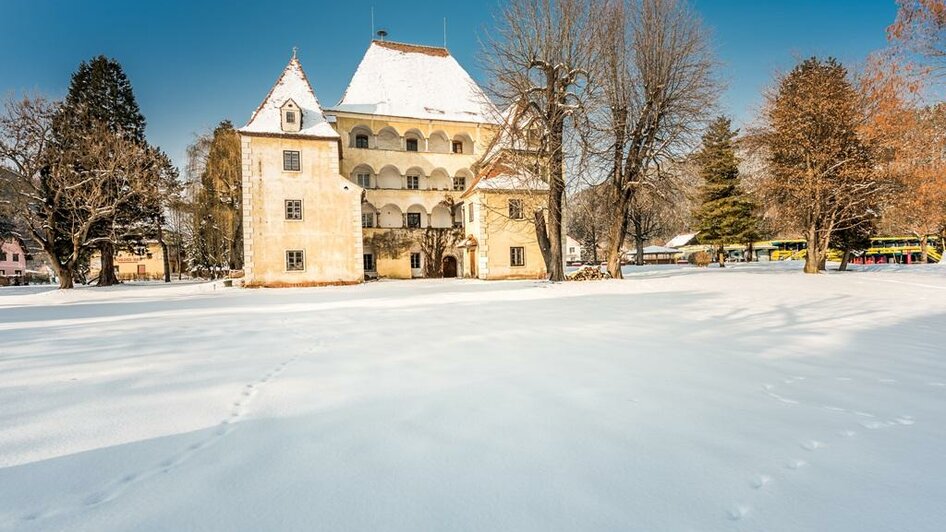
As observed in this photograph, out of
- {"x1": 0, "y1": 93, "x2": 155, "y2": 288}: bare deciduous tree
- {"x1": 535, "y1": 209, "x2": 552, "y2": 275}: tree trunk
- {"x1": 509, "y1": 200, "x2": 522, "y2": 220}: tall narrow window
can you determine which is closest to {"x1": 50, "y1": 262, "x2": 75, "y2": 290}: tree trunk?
{"x1": 0, "y1": 93, "x2": 155, "y2": 288}: bare deciduous tree

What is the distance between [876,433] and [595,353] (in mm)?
2766

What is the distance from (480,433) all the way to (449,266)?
94.3 ft

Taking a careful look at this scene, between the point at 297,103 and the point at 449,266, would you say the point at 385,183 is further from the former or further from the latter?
the point at 297,103

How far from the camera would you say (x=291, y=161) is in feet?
80.3

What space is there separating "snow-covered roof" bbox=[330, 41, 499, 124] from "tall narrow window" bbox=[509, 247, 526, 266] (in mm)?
10341

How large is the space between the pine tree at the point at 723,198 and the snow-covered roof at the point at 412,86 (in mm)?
21297

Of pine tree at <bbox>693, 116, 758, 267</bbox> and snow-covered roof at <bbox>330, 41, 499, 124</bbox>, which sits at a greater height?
snow-covered roof at <bbox>330, 41, 499, 124</bbox>

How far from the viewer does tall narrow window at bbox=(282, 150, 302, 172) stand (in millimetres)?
24328

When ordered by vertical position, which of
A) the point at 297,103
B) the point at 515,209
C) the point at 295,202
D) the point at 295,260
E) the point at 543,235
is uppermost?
the point at 297,103

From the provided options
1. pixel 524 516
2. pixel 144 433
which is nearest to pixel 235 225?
pixel 144 433

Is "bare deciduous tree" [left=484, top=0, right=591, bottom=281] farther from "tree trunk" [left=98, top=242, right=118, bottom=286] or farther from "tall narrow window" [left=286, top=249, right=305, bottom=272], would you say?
"tree trunk" [left=98, top=242, right=118, bottom=286]

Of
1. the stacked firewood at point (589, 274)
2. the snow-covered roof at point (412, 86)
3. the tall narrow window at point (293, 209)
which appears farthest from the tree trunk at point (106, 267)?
the stacked firewood at point (589, 274)

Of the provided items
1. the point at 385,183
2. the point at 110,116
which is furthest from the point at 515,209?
the point at 110,116

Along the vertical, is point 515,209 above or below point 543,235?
above
